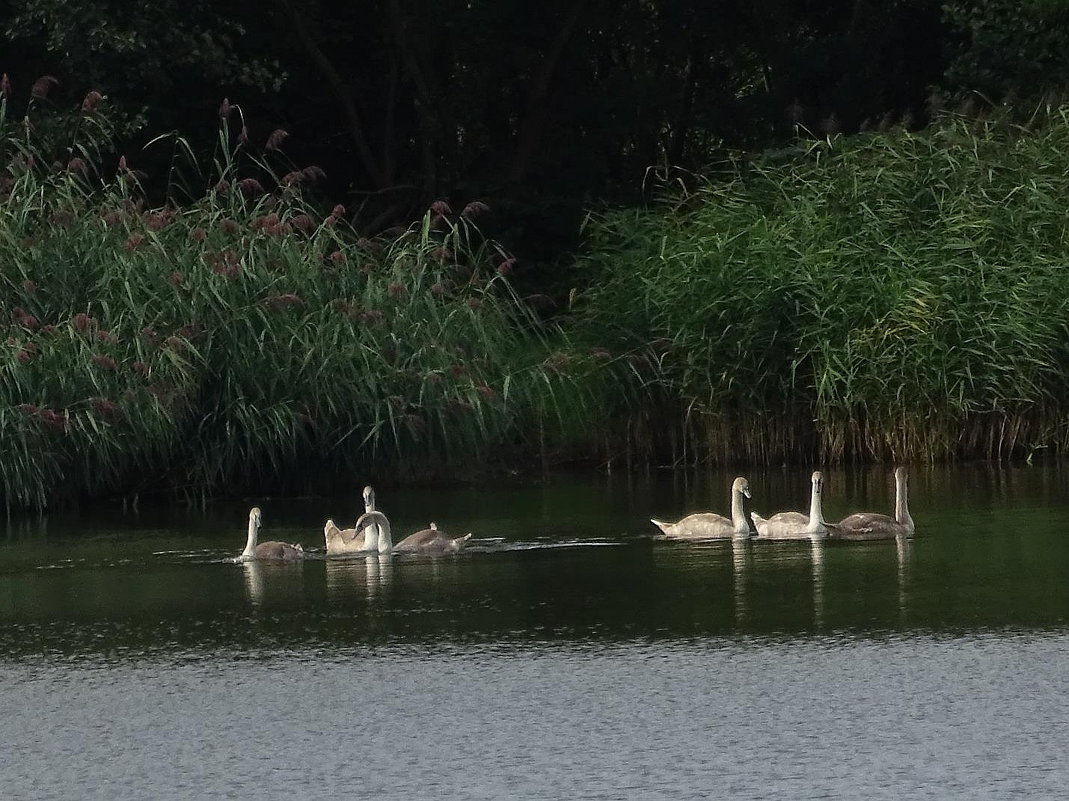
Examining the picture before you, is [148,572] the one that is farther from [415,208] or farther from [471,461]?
[415,208]

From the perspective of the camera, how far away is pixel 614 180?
3397 centimetres

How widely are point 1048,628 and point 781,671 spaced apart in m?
1.65

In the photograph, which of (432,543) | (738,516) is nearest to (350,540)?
(432,543)

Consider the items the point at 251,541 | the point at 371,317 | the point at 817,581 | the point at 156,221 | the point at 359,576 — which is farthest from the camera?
the point at 371,317

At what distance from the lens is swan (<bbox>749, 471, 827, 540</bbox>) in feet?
47.9

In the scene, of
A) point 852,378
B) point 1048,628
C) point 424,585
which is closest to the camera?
point 1048,628

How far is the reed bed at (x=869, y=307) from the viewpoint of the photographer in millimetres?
20109

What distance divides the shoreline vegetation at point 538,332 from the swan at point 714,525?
3885mm


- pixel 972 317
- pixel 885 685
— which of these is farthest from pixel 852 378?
pixel 885 685

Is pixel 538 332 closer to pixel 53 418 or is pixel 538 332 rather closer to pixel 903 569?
pixel 53 418

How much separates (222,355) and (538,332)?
3.57 meters

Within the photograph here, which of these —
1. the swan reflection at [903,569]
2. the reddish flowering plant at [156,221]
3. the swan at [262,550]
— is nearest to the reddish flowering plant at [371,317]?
the reddish flowering plant at [156,221]

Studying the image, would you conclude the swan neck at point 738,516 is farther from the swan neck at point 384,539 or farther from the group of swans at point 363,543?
the swan neck at point 384,539

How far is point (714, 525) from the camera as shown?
14.9 meters
